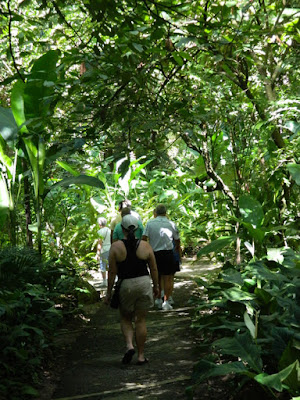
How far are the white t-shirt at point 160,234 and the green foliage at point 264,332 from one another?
2.71 meters

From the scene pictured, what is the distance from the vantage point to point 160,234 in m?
7.61

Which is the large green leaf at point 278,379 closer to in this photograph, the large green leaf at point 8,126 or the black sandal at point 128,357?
the black sandal at point 128,357

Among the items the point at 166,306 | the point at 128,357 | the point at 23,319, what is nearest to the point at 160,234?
the point at 166,306

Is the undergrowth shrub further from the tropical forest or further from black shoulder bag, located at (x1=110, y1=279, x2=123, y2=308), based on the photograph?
black shoulder bag, located at (x1=110, y1=279, x2=123, y2=308)

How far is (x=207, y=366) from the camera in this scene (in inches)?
126

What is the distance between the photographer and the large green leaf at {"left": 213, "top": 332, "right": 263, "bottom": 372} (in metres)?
3.14

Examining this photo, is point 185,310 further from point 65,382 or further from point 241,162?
point 65,382

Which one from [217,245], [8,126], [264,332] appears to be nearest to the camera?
[264,332]

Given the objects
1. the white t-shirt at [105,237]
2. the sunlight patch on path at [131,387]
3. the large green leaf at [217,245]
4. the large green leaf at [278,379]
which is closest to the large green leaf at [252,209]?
the large green leaf at [217,245]

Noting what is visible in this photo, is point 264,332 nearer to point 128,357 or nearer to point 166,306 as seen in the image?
point 128,357

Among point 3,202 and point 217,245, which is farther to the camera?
point 217,245

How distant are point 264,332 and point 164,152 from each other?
1419 millimetres

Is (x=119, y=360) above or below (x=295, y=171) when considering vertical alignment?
below

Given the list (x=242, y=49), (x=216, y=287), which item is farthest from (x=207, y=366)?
(x=242, y=49)
